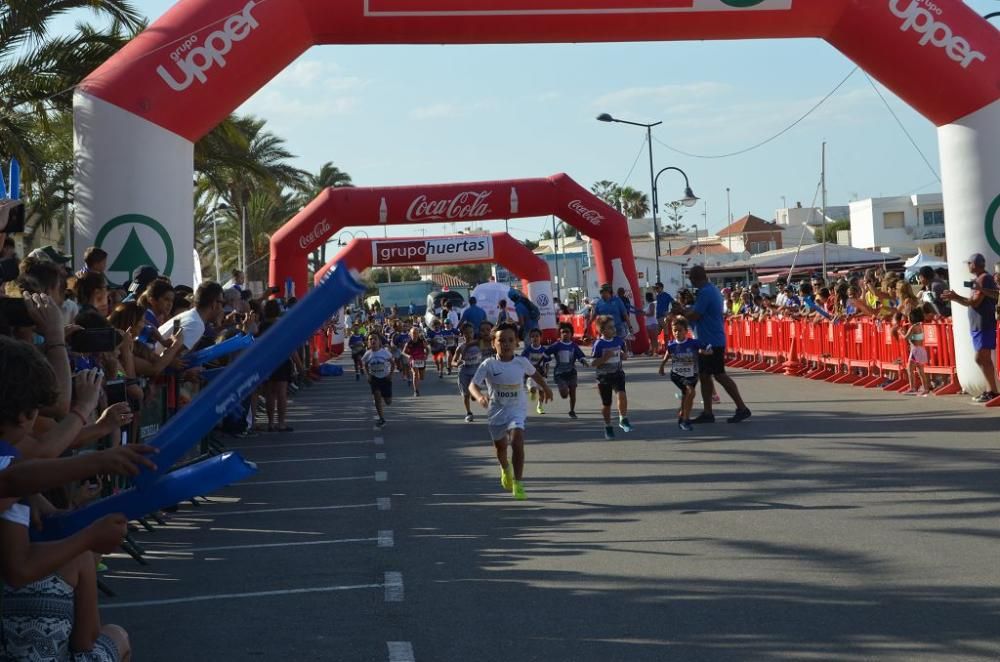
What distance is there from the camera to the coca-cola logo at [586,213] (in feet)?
113

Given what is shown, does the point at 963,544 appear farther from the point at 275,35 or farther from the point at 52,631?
the point at 275,35

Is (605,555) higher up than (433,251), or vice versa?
(433,251)

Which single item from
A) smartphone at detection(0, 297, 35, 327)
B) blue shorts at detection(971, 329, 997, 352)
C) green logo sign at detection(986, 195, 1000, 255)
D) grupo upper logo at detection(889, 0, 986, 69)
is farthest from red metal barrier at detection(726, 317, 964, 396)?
smartphone at detection(0, 297, 35, 327)

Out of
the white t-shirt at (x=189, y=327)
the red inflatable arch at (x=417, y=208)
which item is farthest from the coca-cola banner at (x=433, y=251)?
the white t-shirt at (x=189, y=327)

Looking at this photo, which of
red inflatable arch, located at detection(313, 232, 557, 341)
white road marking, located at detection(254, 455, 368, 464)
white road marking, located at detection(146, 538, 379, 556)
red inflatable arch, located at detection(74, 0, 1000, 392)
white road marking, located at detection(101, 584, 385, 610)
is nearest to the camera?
white road marking, located at detection(101, 584, 385, 610)

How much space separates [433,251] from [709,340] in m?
26.0

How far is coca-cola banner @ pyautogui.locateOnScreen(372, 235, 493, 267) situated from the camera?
4081 cm

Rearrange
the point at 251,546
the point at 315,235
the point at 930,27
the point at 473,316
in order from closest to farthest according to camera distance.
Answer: the point at 251,546
the point at 930,27
the point at 473,316
the point at 315,235

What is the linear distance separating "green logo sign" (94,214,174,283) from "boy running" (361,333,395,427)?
4.45m

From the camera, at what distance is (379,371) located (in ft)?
61.0

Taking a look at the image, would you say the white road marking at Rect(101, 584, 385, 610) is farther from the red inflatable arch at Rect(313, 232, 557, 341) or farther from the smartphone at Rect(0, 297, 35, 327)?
the red inflatable arch at Rect(313, 232, 557, 341)

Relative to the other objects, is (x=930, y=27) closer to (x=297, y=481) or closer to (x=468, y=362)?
(x=468, y=362)

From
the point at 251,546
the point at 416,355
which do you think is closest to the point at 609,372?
the point at 251,546

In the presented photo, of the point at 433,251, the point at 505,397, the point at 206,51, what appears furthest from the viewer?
the point at 433,251
